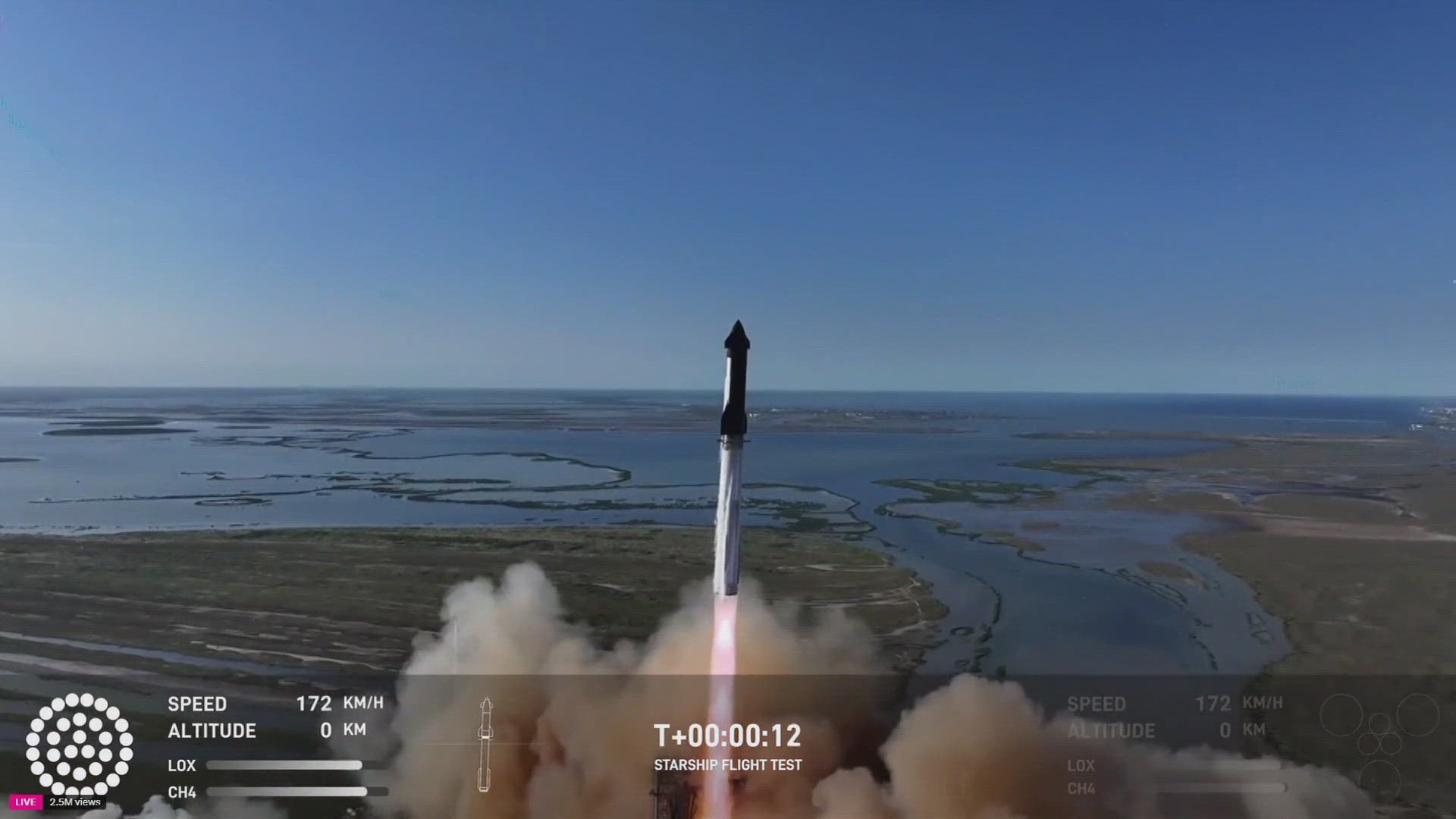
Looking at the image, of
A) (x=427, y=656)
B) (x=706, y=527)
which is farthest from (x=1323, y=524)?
(x=427, y=656)

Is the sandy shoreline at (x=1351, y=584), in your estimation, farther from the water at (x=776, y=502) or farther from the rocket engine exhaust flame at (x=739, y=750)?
the rocket engine exhaust flame at (x=739, y=750)

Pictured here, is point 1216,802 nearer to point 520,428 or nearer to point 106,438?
point 520,428

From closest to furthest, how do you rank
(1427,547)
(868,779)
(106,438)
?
1. (868,779)
2. (1427,547)
3. (106,438)
